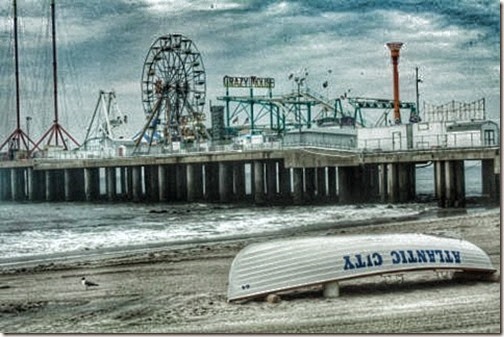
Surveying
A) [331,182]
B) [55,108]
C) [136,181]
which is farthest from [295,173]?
[136,181]

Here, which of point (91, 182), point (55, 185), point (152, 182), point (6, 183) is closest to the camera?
point (152, 182)

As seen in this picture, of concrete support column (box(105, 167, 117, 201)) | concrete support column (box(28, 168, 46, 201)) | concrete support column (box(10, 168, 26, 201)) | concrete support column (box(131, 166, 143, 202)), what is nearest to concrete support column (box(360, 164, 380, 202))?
concrete support column (box(131, 166, 143, 202))

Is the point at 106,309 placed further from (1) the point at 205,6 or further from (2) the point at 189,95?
(2) the point at 189,95

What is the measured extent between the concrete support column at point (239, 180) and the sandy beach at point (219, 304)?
20.8ft

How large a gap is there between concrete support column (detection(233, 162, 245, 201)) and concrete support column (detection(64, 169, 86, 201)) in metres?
5.88

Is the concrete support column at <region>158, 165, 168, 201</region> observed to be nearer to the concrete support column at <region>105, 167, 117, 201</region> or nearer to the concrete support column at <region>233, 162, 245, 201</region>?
the concrete support column at <region>233, 162, 245, 201</region>

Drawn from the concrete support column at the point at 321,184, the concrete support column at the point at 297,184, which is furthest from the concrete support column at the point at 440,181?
the concrete support column at the point at 297,184

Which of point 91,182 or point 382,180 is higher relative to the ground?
point 382,180

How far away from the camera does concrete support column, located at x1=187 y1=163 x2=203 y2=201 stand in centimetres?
1645

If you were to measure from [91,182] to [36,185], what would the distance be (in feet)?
7.26

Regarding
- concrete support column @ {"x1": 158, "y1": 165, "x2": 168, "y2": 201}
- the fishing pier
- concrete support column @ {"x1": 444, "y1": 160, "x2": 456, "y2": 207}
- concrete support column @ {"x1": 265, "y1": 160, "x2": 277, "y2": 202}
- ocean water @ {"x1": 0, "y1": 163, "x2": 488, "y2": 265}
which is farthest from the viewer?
concrete support column @ {"x1": 158, "y1": 165, "x2": 168, "y2": 201}

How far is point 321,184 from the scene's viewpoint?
13148 millimetres

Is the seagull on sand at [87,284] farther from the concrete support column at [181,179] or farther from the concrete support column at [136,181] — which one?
the concrete support column at [136,181]

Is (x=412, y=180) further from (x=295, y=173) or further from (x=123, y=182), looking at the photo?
(x=123, y=182)
